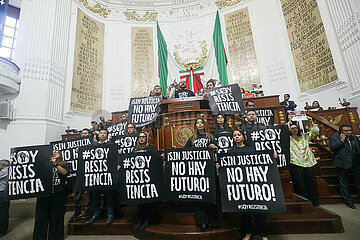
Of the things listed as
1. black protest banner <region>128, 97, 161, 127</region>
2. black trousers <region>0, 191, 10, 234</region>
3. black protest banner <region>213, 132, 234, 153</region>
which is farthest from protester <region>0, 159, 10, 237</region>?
black protest banner <region>213, 132, 234, 153</region>

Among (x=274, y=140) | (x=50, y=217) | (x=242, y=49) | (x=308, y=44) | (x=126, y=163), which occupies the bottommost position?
(x=50, y=217)

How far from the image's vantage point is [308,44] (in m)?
7.70

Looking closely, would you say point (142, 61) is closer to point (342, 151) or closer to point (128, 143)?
point (128, 143)

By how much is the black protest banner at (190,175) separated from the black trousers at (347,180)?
326cm

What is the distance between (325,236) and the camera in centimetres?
256

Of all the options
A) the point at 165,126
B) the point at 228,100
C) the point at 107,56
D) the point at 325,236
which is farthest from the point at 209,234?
the point at 107,56

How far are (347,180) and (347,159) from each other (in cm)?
45

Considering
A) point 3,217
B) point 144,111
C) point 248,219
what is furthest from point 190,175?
point 3,217

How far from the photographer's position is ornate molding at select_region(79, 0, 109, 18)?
9781 mm

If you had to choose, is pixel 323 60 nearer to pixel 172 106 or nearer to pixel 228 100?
pixel 228 100

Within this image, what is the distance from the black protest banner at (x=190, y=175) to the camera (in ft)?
8.15

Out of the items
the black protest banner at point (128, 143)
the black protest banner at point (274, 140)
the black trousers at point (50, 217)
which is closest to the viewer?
the black trousers at point (50, 217)

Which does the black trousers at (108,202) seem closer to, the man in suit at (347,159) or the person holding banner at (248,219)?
the person holding banner at (248,219)

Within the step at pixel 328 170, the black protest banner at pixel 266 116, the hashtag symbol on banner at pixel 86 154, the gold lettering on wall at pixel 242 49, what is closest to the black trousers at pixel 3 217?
the hashtag symbol on banner at pixel 86 154
